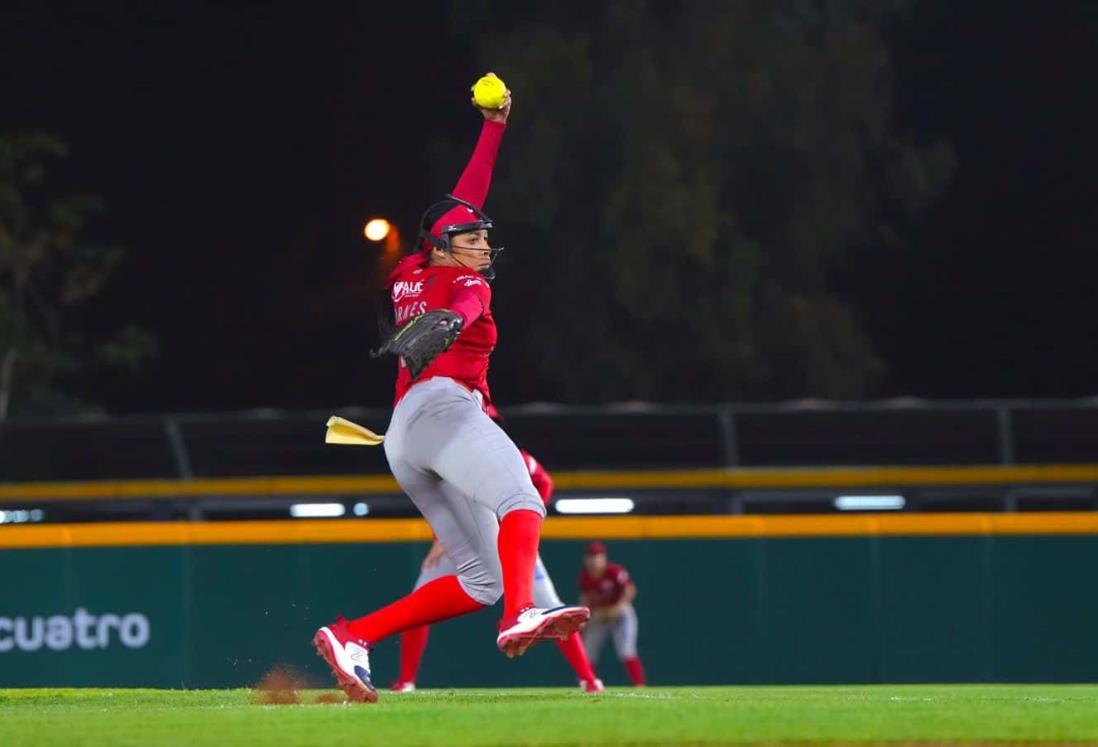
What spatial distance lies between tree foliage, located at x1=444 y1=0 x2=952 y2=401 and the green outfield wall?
15853 mm

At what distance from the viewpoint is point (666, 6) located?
35312mm

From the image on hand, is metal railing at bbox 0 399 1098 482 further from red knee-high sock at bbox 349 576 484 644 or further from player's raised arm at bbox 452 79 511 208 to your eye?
red knee-high sock at bbox 349 576 484 644

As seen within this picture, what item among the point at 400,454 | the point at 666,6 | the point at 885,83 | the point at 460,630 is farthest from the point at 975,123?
the point at 400,454

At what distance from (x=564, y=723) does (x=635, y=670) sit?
11.2 metres

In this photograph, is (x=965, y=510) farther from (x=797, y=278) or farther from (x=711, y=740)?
(x=711, y=740)

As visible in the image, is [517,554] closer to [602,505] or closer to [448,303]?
[448,303]

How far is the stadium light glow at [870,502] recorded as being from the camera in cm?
2402

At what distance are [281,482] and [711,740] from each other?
17531mm

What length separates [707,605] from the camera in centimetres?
1814

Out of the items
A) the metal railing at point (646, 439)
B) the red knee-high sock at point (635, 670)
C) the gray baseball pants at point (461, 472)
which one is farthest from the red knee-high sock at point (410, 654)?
the metal railing at point (646, 439)

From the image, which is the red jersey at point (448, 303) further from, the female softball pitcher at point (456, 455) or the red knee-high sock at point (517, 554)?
the red knee-high sock at point (517, 554)

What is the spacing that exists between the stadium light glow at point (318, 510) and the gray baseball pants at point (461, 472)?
15.3m

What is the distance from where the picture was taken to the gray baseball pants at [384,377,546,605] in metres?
7.96

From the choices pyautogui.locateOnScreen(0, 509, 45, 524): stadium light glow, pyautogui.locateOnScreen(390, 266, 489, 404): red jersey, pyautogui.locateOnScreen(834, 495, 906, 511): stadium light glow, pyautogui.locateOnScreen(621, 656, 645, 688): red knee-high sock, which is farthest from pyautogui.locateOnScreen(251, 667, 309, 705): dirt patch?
pyautogui.locateOnScreen(0, 509, 45, 524): stadium light glow
